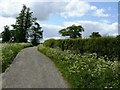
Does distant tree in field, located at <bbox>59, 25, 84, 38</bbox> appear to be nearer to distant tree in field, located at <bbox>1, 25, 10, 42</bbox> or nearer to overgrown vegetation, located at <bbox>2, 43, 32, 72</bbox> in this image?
distant tree in field, located at <bbox>1, 25, 10, 42</bbox>

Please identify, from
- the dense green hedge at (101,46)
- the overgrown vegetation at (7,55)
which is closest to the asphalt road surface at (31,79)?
the overgrown vegetation at (7,55)

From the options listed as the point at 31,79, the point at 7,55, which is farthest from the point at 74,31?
the point at 31,79

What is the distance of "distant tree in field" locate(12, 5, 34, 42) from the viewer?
99.9m

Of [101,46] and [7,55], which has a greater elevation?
[101,46]

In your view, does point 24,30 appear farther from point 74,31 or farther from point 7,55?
point 7,55

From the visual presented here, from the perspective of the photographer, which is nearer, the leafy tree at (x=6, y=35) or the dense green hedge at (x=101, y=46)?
the dense green hedge at (x=101, y=46)

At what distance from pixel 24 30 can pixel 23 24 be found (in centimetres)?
249

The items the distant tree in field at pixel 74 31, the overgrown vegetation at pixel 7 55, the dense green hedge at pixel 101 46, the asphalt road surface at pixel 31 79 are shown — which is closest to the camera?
the asphalt road surface at pixel 31 79

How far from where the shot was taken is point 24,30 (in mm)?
103750

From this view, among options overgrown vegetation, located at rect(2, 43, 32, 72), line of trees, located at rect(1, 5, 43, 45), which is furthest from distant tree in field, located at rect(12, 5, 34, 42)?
overgrown vegetation, located at rect(2, 43, 32, 72)

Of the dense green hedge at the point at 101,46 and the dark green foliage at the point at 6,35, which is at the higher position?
the dense green hedge at the point at 101,46

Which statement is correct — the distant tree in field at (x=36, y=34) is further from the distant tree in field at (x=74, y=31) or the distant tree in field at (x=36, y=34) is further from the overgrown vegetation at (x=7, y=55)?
the overgrown vegetation at (x=7, y=55)

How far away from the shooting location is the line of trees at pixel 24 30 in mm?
101688

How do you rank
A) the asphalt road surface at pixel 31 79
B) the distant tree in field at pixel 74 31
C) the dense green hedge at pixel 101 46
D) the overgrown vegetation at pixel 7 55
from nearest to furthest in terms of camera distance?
the asphalt road surface at pixel 31 79, the overgrown vegetation at pixel 7 55, the dense green hedge at pixel 101 46, the distant tree in field at pixel 74 31
